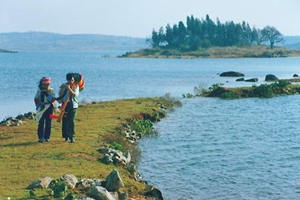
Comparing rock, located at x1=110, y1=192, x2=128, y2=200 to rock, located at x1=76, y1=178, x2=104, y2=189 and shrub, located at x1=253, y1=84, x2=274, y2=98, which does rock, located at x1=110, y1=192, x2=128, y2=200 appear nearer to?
rock, located at x1=76, y1=178, x2=104, y2=189

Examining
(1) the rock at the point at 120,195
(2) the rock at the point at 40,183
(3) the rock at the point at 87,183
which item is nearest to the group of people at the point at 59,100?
(3) the rock at the point at 87,183

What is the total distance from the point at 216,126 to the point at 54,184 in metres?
17.2

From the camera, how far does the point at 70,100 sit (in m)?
19.9

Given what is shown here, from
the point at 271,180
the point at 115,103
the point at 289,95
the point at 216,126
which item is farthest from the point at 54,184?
the point at 289,95

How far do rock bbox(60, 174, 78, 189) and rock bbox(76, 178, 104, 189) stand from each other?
16 centimetres

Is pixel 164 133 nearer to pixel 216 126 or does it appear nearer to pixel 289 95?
pixel 216 126

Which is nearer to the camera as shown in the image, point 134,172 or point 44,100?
point 134,172

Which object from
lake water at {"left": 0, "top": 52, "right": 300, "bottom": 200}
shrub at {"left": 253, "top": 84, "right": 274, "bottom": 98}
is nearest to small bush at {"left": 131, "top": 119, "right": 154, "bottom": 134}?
lake water at {"left": 0, "top": 52, "right": 300, "bottom": 200}

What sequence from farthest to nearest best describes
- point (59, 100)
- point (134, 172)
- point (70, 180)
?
point (59, 100), point (134, 172), point (70, 180)

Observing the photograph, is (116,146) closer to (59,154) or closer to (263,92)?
(59,154)

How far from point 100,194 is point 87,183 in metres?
1.09

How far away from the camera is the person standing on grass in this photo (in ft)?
64.8

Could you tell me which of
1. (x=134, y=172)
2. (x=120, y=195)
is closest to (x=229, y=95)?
(x=134, y=172)

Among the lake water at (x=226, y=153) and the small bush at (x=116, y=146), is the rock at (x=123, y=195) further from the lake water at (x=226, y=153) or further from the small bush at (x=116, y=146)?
the small bush at (x=116, y=146)
